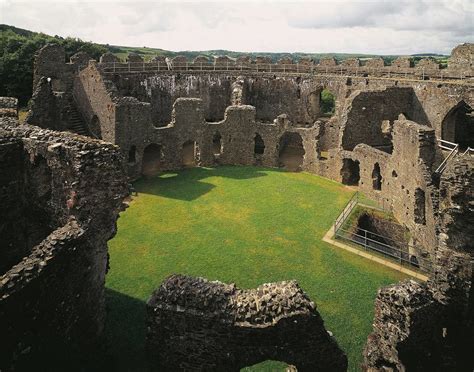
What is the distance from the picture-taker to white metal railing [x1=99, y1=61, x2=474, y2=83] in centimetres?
2944

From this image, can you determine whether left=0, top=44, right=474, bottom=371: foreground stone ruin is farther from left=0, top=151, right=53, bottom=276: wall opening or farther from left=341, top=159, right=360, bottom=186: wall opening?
left=341, top=159, right=360, bottom=186: wall opening

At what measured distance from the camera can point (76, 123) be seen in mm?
26266

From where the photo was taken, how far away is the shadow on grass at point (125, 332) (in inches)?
401

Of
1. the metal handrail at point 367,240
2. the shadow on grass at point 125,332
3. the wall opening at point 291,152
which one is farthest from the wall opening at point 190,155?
the shadow on grass at point 125,332

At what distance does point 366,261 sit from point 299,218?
13.8 feet

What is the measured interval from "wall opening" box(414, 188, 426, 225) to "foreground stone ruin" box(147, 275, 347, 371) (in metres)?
10.5

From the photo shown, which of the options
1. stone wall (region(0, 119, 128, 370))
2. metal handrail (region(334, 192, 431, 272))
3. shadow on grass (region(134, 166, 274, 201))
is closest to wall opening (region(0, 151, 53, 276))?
stone wall (region(0, 119, 128, 370))

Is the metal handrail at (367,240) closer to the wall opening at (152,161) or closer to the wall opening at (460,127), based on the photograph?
the wall opening at (460,127)

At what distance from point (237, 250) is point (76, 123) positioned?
51.1ft

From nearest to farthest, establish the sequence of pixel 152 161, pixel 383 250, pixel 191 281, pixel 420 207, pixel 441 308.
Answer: pixel 191 281
pixel 441 308
pixel 383 250
pixel 420 207
pixel 152 161

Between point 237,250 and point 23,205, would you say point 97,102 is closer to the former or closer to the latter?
point 237,250

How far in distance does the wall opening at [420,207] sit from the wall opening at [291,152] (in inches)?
409

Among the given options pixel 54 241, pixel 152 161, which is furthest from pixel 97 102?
pixel 54 241

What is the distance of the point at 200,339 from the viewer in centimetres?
838
